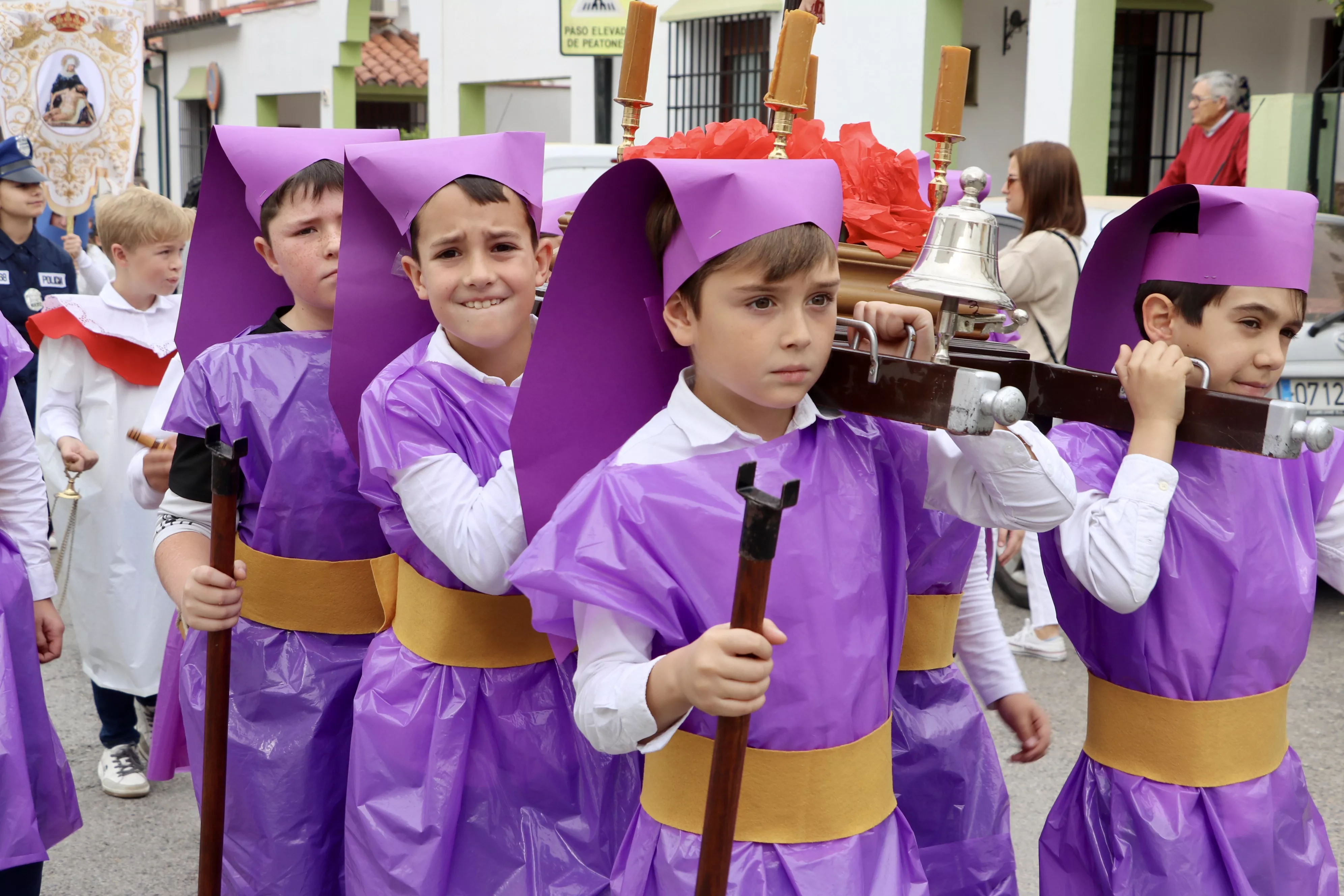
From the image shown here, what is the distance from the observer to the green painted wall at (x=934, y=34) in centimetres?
1043

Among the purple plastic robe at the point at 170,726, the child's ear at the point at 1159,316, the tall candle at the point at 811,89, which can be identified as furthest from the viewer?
the purple plastic robe at the point at 170,726

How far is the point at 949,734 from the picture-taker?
268cm

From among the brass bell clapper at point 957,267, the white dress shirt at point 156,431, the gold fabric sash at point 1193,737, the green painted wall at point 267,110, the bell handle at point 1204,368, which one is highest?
the green painted wall at point 267,110

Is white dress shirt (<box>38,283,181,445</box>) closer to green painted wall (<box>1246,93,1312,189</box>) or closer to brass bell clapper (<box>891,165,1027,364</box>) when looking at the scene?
brass bell clapper (<box>891,165,1027,364</box>)

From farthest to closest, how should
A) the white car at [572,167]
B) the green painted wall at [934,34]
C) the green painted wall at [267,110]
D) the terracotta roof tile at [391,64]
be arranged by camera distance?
the terracotta roof tile at [391,64] < the green painted wall at [267,110] < the green painted wall at [934,34] < the white car at [572,167]

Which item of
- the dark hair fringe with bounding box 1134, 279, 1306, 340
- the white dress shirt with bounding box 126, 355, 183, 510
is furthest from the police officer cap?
the dark hair fringe with bounding box 1134, 279, 1306, 340

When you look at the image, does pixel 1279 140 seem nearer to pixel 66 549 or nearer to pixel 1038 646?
pixel 1038 646

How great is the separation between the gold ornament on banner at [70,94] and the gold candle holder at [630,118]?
635 cm

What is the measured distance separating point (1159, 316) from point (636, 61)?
38.3 inches

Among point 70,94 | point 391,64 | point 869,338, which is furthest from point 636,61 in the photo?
point 391,64

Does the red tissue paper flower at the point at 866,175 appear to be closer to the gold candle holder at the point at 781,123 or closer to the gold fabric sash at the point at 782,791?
the gold candle holder at the point at 781,123

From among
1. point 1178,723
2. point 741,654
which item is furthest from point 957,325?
point 1178,723

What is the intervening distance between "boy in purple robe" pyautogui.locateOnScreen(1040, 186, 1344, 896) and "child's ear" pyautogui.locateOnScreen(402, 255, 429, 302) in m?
1.10

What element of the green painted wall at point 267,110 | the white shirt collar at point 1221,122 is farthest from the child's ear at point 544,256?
the green painted wall at point 267,110
